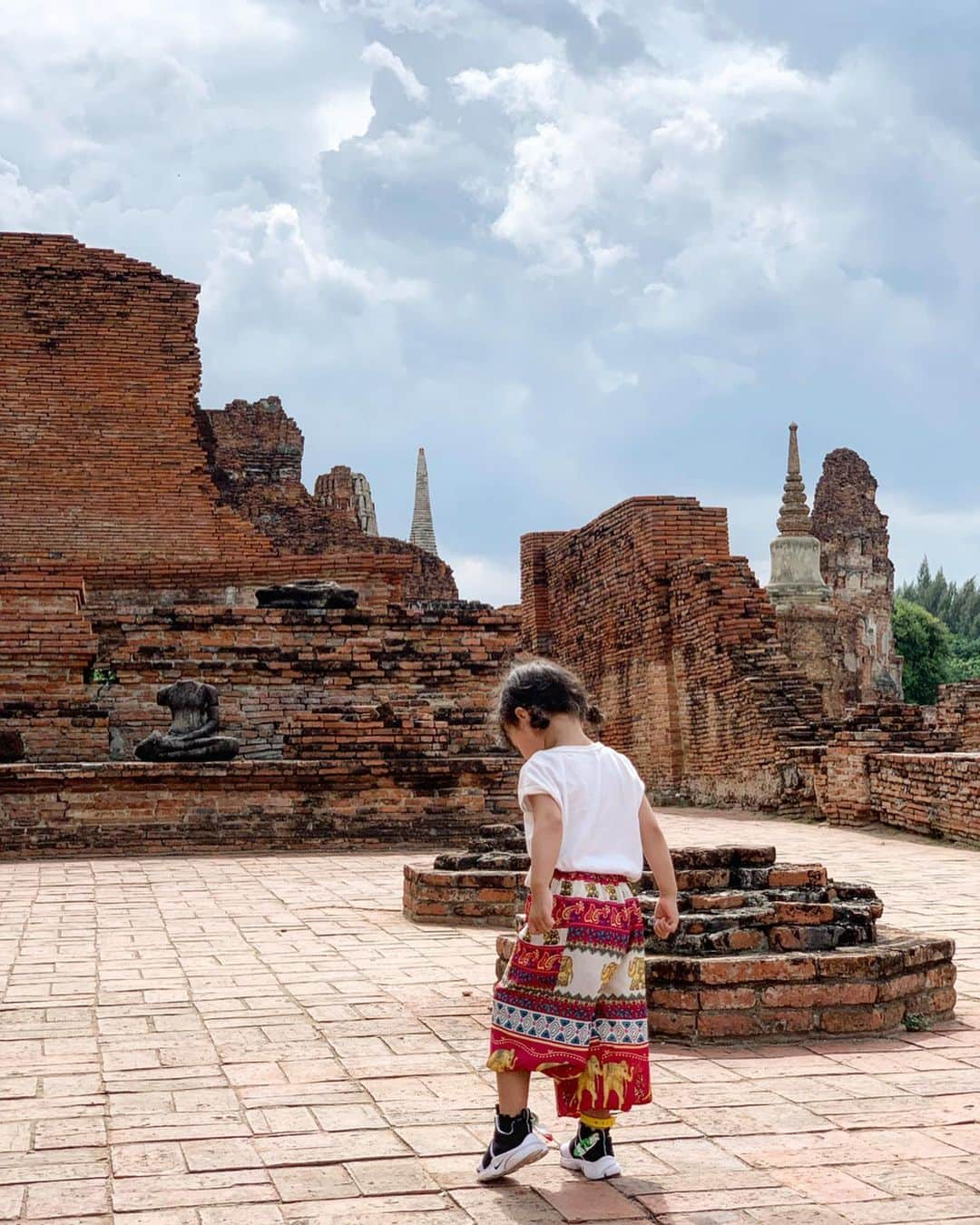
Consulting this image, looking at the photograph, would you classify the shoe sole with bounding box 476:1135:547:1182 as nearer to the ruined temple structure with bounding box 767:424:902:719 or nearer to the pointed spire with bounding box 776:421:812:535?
the ruined temple structure with bounding box 767:424:902:719

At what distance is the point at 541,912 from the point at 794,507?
3330 centimetres

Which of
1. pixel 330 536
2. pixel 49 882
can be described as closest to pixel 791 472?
pixel 330 536

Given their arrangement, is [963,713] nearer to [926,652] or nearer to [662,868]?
[662,868]

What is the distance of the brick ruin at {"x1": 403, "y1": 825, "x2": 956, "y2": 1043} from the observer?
4473mm

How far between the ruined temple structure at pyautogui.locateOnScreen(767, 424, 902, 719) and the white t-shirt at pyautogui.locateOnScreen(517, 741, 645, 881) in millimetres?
26069

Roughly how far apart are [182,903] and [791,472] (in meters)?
30.5

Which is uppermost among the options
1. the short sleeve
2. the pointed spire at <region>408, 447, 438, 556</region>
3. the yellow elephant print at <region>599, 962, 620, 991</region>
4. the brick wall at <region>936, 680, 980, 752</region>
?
the pointed spire at <region>408, 447, 438, 556</region>

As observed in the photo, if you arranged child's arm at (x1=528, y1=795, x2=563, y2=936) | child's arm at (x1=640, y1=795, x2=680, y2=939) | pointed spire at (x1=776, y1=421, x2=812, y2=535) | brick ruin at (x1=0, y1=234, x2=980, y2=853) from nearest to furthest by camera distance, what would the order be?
child's arm at (x1=528, y1=795, x2=563, y2=936) < child's arm at (x1=640, y1=795, x2=680, y2=939) < brick ruin at (x1=0, y1=234, x2=980, y2=853) < pointed spire at (x1=776, y1=421, x2=812, y2=535)

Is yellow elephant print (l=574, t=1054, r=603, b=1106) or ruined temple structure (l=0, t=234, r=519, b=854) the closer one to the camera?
yellow elephant print (l=574, t=1054, r=603, b=1106)

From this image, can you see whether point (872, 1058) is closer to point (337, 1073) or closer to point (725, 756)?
point (337, 1073)

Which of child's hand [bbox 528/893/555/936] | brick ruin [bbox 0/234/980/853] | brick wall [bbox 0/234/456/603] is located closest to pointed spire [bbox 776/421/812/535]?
brick ruin [bbox 0/234/980/853]

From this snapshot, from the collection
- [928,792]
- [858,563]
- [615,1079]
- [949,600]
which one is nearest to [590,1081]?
[615,1079]

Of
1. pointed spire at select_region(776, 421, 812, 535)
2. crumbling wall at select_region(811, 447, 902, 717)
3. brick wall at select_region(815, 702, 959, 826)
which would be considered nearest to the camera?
brick wall at select_region(815, 702, 959, 826)

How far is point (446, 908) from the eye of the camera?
278 inches
